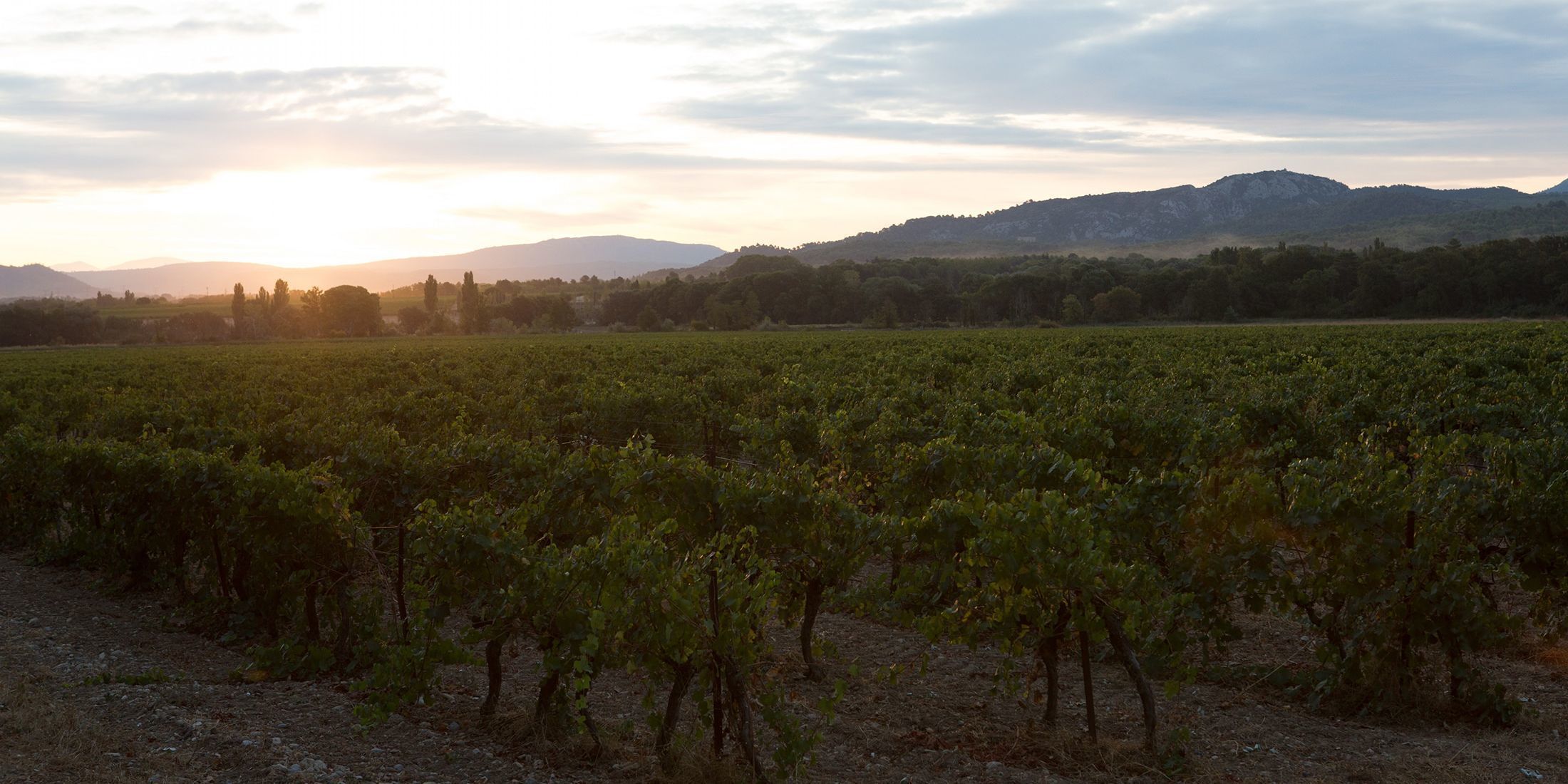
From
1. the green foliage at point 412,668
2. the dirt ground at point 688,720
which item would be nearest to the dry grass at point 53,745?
the dirt ground at point 688,720

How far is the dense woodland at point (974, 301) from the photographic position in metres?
82.9

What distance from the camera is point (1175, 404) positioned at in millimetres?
15625

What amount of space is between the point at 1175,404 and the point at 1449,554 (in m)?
8.85

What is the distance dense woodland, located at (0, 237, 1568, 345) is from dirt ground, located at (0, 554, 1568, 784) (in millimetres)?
88634

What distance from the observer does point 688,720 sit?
727cm

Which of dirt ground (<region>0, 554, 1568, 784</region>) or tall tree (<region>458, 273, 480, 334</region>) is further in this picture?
tall tree (<region>458, 273, 480, 334</region>)

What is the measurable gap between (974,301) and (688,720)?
98312 millimetres

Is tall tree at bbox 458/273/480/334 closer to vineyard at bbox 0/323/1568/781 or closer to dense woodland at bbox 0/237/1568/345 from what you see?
dense woodland at bbox 0/237/1568/345

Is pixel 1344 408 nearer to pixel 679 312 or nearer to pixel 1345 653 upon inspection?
pixel 1345 653

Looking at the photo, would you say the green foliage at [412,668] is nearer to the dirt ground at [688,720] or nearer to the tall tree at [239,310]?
the dirt ground at [688,720]

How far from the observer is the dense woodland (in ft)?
272

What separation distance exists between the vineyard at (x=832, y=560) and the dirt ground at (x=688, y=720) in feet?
0.40

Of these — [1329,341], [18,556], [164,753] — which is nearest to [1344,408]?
[164,753]

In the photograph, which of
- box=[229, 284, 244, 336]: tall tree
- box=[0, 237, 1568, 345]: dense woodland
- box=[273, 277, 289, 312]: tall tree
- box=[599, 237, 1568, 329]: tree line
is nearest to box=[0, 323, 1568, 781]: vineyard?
box=[599, 237, 1568, 329]: tree line
